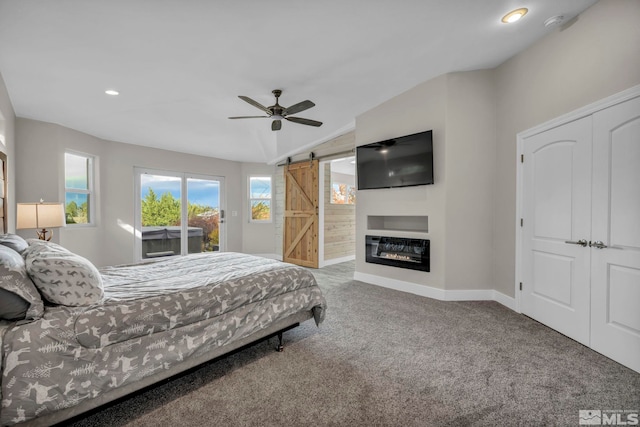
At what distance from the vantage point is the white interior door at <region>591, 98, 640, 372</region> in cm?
196

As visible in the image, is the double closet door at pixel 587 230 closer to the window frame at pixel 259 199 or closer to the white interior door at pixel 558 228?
the white interior door at pixel 558 228

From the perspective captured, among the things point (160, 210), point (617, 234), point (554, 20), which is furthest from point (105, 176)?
point (617, 234)

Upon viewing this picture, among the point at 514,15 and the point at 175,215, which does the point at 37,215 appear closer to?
the point at 175,215

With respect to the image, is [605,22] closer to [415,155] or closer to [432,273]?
[415,155]

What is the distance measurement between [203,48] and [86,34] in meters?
0.89

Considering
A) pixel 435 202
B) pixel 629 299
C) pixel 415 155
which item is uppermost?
pixel 415 155

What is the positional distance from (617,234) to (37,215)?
18.3 feet

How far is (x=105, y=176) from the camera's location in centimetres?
511

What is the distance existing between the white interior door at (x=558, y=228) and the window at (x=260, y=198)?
5.42m

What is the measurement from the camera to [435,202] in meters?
3.59

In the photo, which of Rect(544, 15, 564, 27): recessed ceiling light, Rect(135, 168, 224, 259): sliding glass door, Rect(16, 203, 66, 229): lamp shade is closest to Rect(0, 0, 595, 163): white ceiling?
Rect(544, 15, 564, 27): recessed ceiling light

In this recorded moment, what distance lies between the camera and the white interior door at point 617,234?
196 cm

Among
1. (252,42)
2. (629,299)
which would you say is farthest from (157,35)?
(629,299)

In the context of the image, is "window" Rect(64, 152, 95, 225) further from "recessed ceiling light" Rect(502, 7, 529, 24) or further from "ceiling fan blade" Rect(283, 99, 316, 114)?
"recessed ceiling light" Rect(502, 7, 529, 24)
